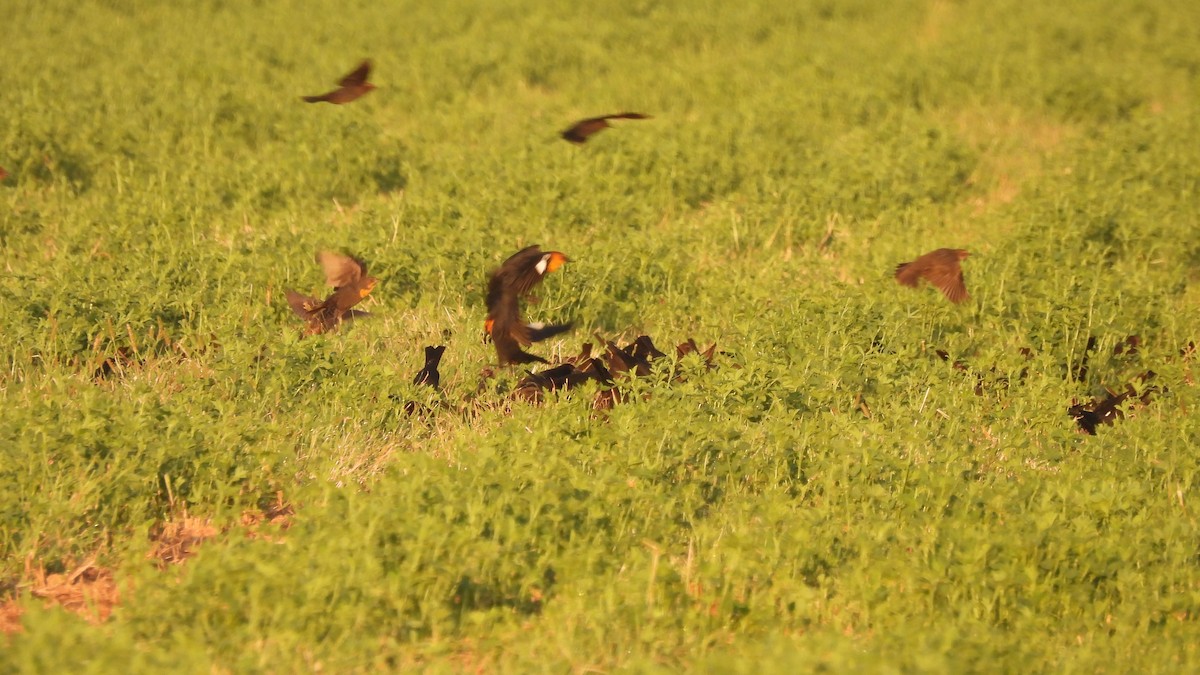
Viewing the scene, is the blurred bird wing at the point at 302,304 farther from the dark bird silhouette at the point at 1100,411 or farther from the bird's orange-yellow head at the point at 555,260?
the dark bird silhouette at the point at 1100,411

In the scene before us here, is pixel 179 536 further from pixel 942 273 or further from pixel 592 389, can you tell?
pixel 942 273

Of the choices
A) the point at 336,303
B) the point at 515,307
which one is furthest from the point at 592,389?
the point at 336,303

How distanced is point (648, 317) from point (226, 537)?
7.91 ft

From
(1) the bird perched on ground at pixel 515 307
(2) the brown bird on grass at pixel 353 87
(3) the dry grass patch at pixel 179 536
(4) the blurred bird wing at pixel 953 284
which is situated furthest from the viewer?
(2) the brown bird on grass at pixel 353 87

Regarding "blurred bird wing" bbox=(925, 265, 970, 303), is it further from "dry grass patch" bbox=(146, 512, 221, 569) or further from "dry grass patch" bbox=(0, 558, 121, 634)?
"dry grass patch" bbox=(0, 558, 121, 634)

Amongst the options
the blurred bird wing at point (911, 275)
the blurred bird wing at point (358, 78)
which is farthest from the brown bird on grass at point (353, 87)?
the blurred bird wing at point (911, 275)

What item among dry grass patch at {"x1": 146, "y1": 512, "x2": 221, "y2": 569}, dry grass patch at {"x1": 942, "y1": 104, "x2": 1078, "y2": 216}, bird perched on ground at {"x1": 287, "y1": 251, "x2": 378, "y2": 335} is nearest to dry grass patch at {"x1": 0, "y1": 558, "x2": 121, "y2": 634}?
dry grass patch at {"x1": 146, "y1": 512, "x2": 221, "y2": 569}

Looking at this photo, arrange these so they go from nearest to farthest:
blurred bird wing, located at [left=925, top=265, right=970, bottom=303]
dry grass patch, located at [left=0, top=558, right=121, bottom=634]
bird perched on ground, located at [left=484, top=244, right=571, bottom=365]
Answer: dry grass patch, located at [left=0, top=558, right=121, bottom=634] < bird perched on ground, located at [left=484, top=244, right=571, bottom=365] < blurred bird wing, located at [left=925, top=265, right=970, bottom=303]

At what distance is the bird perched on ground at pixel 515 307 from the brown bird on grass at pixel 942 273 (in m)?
1.60

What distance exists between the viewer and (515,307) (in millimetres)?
4371

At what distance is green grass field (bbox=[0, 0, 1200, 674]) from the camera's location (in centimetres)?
295

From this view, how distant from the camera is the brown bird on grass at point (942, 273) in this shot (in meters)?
4.93

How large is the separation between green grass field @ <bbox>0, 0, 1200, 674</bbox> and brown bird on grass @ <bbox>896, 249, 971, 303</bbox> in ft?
0.33

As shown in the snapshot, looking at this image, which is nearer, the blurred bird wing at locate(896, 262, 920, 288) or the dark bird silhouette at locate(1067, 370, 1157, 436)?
the dark bird silhouette at locate(1067, 370, 1157, 436)
